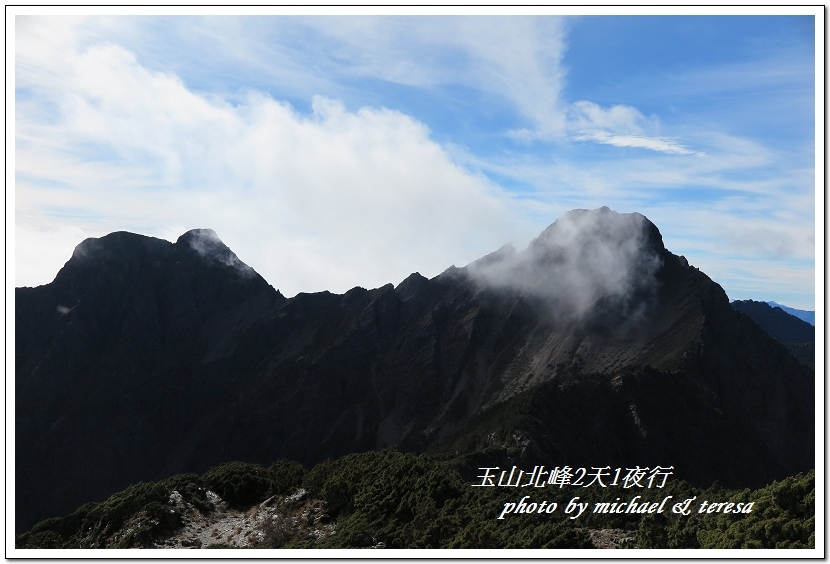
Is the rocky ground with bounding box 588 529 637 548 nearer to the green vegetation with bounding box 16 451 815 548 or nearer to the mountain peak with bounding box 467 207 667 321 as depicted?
the green vegetation with bounding box 16 451 815 548

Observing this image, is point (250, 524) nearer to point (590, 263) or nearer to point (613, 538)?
point (613, 538)

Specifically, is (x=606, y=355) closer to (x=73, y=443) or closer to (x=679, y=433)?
(x=679, y=433)

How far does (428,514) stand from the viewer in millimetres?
26375

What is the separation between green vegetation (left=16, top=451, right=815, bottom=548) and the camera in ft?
73.0

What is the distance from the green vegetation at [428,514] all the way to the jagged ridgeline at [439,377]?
238ft

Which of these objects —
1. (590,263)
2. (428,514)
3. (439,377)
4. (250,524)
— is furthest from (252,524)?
(439,377)

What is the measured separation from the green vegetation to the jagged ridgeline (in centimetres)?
7264

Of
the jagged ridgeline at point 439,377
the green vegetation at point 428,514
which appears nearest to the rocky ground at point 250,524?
the green vegetation at point 428,514

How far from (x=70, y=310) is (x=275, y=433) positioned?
7367 centimetres

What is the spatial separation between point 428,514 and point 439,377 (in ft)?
501

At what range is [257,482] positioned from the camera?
3653 cm

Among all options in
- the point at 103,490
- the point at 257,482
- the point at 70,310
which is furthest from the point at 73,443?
the point at 257,482

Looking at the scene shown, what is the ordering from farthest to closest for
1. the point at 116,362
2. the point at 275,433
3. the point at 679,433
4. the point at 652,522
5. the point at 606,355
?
the point at 116,362, the point at 275,433, the point at 606,355, the point at 679,433, the point at 652,522

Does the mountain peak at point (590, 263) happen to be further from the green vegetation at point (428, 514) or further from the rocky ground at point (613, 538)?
the rocky ground at point (613, 538)
